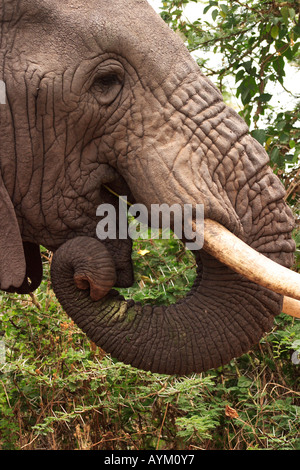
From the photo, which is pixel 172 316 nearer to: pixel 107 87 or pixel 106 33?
pixel 107 87

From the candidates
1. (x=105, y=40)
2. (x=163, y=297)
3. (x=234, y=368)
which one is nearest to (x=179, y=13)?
(x=163, y=297)

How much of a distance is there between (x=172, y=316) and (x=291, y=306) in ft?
1.33

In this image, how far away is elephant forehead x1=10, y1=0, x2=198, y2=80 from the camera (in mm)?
2273

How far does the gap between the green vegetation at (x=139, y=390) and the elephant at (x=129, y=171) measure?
0.99m

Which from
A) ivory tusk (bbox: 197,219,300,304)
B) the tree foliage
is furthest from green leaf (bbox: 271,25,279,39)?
ivory tusk (bbox: 197,219,300,304)

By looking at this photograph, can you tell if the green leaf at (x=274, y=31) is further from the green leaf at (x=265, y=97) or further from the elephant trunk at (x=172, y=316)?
the elephant trunk at (x=172, y=316)

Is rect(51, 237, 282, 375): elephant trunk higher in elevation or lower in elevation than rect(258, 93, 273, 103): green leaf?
lower

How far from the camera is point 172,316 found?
2.45 metres

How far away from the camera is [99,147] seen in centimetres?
235

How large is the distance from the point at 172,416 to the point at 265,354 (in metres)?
0.67

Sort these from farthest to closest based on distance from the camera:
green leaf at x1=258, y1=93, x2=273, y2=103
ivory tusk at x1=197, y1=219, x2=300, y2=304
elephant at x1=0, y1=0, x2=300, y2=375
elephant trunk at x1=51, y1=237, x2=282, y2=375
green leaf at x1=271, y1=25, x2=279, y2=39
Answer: green leaf at x1=258, y1=93, x2=273, y2=103, green leaf at x1=271, y1=25, x2=279, y2=39, elephant trunk at x1=51, y1=237, x2=282, y2=375, elephant at x1=0, y1=0, x2=300, y2=375, ivory tusk at x1=197, y1=219, x2=300, y2=304

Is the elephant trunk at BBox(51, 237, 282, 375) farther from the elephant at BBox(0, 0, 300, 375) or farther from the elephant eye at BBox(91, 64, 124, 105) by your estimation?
the elephant eye at BBox(91, 64, 124, 105)

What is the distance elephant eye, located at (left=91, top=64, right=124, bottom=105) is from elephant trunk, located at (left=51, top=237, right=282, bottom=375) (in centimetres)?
47

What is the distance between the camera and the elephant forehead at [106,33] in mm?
2273
